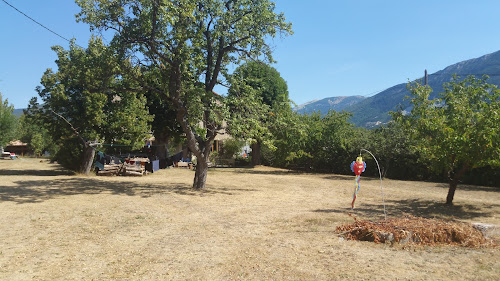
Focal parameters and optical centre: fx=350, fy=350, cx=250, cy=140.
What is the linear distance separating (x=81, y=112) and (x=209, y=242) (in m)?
15.4

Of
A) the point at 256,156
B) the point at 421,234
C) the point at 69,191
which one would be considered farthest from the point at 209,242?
the point at 256,156

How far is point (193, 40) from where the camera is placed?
12.3 m

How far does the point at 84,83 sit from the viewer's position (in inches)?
690

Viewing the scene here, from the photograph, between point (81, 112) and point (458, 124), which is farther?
point (81, 112)

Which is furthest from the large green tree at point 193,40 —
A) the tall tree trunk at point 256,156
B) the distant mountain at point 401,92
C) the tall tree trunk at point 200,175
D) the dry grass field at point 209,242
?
the distant mountain at point 401,92

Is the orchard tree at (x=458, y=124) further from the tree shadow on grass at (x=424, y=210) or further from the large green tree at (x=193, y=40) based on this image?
the large green tree at (x=193, y=40)

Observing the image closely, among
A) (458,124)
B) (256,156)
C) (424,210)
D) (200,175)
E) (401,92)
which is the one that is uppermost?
(401,92)

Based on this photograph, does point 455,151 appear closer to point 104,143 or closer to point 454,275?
point 454,275

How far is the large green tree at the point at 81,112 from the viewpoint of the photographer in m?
18.2

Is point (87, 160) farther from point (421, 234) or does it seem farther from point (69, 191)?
point (421, 234)

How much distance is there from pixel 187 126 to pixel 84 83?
750 centimetres

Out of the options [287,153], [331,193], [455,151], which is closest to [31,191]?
[331,193]

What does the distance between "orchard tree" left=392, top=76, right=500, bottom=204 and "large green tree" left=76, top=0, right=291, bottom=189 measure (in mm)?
5785

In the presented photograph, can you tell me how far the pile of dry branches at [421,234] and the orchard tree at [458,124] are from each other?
382cm
